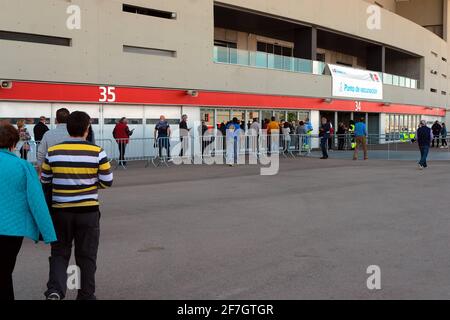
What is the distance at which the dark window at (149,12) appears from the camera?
867 inches

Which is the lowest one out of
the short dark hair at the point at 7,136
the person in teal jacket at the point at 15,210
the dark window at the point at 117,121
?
the person in teal jacket at the point at 15,210

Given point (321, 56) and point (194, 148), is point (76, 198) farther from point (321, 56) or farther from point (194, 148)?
point (321, 56)

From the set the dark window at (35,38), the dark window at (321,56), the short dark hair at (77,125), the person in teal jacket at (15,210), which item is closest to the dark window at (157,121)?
the dark window at (35,38)

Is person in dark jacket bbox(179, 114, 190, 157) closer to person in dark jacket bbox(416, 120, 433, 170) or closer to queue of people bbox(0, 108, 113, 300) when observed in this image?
person in dark jacket bbox(416, 120, 433, 170)

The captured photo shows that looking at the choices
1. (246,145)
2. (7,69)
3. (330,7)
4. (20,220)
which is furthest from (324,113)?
(20,220)

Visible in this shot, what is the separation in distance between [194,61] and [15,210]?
67.1 ft

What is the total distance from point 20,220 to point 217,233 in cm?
→ 412

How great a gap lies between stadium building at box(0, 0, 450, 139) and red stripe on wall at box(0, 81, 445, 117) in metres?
0.04

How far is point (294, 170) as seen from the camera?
59.2 ft

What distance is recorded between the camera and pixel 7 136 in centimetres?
420

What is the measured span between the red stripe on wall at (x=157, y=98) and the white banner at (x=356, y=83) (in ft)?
2.31

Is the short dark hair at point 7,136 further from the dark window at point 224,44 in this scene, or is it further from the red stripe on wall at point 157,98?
the dark window at point 224,44

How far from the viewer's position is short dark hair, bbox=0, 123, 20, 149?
13.7 ft

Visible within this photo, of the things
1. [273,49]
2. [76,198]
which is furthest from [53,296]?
[273,49]
